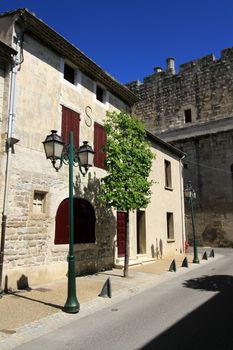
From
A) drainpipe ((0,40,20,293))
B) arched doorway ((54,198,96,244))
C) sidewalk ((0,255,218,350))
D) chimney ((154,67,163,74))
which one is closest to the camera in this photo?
sidewalk ((0,255,218,350))

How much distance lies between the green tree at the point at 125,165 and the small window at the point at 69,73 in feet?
6.40

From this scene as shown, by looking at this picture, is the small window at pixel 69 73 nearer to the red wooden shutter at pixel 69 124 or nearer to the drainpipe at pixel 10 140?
the red wooden shutter at pixel 69 124

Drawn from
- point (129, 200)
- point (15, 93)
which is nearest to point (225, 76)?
point (129, 200)

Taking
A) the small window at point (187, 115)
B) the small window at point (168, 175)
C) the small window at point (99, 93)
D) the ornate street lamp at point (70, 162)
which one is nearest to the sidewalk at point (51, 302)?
the ornate street lamp at point (70, 162)

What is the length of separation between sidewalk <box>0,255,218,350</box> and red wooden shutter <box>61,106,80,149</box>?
183 inches

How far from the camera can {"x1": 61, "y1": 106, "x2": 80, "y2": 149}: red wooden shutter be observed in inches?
453

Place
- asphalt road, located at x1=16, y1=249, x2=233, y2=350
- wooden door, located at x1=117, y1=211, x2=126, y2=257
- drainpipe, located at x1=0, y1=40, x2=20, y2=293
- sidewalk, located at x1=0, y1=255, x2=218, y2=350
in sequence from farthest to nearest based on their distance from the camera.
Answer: wooden door, located at x1=117, y1=211, x2=126, y2=257, drainpipe, located at x1=0, y1=40, x2=20, y2=293, sidewalk, located at x1=0, y1=255, x2=218, y2=350, asphalt road, located at x1=16, y1=249, x2=233, y2=350

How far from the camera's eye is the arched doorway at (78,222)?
36.0 feet

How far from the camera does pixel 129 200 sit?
11.3 m

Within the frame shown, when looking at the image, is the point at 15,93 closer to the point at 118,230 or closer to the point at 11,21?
the point at 11,21

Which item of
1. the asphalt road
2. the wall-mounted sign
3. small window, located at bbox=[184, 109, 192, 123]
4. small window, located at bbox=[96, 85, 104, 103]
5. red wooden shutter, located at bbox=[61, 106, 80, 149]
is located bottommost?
the asphalt road

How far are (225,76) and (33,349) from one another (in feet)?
80.4

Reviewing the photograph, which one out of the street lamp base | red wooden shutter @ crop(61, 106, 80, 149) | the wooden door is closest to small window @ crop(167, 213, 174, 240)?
the wooden door

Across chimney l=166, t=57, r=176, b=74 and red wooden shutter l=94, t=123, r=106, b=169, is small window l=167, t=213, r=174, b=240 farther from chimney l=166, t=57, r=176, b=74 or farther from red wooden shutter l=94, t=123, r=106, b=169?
chimney l=166, t=57, r=176, b=74
